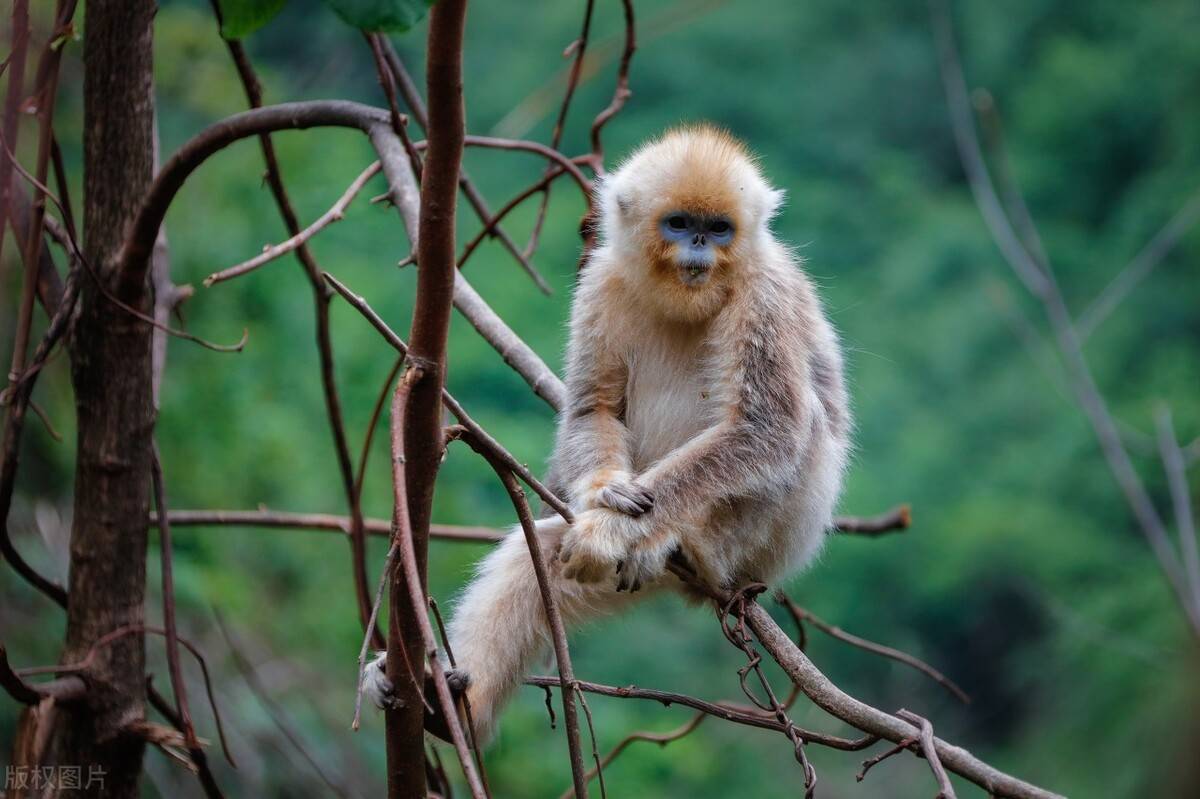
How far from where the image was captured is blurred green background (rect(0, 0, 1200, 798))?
6016mm

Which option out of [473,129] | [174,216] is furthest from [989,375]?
[174,216]

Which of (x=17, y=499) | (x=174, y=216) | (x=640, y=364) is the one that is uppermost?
(x=174, y=216)

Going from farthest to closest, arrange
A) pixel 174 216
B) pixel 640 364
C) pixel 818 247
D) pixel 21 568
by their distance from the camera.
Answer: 1. pixel 818 247
2. pixel 174 216
3. pixel 640 364
4. pixel 21 568

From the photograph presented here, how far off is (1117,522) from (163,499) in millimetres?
10349

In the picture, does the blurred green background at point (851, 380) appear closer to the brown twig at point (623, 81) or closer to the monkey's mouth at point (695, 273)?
the brown twig at point (623, 81)

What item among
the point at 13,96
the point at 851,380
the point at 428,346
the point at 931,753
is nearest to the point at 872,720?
the point at 931,753

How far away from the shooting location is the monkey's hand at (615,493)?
110 inches

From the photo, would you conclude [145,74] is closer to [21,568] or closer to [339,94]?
[21,568]

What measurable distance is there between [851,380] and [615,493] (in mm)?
1213

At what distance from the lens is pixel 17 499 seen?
4.98 metres

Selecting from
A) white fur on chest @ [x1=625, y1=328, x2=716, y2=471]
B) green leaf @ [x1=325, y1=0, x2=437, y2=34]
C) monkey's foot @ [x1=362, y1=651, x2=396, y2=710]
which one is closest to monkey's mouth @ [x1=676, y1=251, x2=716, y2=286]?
white fur on chest @ [x1=625, y1=328, x2=716, y2=471]

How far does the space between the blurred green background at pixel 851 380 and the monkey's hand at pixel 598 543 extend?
1.67 meters

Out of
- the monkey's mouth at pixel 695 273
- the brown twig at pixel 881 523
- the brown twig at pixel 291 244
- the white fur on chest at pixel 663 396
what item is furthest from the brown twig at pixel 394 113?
the brown twig at pixel 881 523

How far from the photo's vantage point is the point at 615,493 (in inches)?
112
